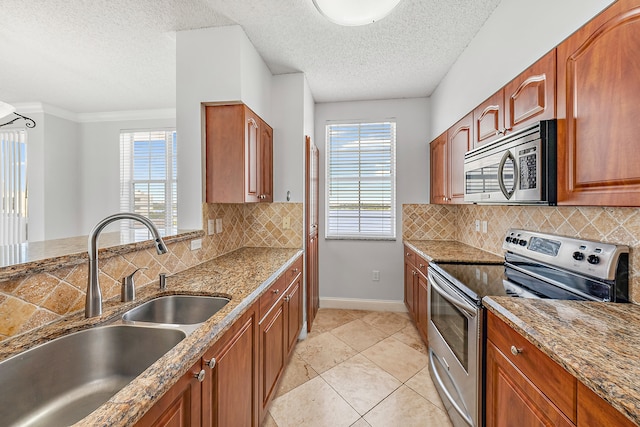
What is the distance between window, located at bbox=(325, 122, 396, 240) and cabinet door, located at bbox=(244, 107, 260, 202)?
141cm

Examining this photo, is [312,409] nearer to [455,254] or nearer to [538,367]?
[538,367]

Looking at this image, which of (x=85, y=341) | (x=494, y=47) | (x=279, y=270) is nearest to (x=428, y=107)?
(x=494, y=47)

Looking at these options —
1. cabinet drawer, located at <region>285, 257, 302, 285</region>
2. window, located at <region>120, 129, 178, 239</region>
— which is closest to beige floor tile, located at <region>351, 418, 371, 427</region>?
cabinet drawer, located at <region>285, 257, 302, 285</region>

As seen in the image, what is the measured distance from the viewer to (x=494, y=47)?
6.01 feet

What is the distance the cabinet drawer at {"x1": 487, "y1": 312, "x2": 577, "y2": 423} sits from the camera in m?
0.80

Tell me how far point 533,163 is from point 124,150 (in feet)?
16.0

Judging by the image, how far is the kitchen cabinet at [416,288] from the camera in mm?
2441

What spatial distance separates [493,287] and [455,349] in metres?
0.43

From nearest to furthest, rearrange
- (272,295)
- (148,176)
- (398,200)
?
(272,295)
(398,200)
(148,176)

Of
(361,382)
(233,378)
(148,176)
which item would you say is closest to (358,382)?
(361,382)

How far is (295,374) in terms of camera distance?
2.18 meters

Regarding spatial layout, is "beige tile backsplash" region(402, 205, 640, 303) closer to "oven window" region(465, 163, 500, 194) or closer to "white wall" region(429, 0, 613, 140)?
"oven window" region(465, 163, 500, 194)

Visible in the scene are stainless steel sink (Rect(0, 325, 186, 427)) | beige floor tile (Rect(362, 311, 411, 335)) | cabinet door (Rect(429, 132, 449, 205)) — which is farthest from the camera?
beige floor tile (Rect(362, 311, 411, 335))

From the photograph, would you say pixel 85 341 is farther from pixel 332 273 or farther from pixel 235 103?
pixel 332 273
